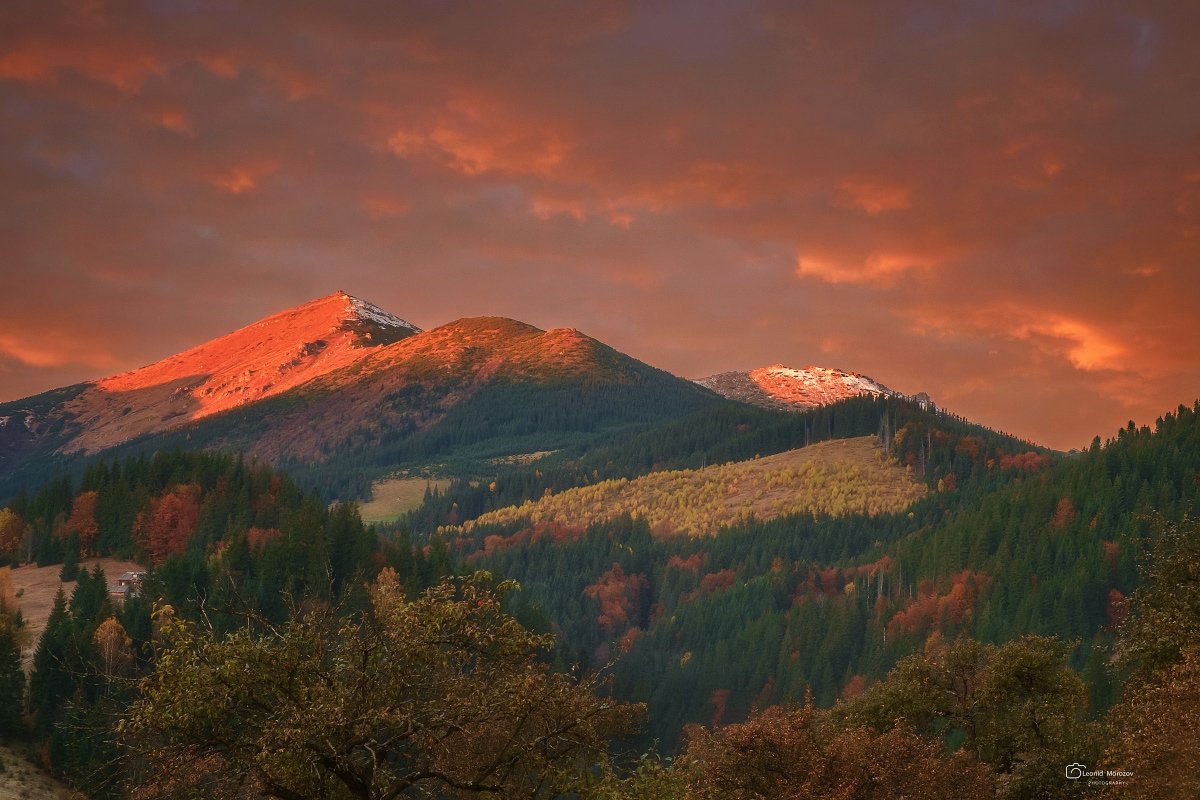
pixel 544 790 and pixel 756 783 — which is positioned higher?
pixel 544 790

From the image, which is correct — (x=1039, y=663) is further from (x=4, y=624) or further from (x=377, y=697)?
(x=4, y=624)

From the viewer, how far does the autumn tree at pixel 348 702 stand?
35.4 m

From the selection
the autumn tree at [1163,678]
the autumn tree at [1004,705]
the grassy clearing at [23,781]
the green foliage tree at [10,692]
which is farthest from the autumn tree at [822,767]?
the green foliage tree at [10,692]

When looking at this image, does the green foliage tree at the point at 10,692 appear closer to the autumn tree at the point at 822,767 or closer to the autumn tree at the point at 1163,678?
the autumn tree at the point at 822,767

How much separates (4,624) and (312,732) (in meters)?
142

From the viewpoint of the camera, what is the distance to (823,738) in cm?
7325

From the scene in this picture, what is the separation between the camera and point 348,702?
117ft

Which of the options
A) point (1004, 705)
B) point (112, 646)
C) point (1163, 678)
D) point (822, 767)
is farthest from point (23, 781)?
point (1163, 678)

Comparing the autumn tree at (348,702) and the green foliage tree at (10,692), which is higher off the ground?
the autumn tree at (348,702)

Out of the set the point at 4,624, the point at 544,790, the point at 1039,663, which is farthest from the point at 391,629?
the point at 4,624

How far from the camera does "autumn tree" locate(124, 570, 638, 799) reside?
35.4m

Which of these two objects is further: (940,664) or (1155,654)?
(940,664)

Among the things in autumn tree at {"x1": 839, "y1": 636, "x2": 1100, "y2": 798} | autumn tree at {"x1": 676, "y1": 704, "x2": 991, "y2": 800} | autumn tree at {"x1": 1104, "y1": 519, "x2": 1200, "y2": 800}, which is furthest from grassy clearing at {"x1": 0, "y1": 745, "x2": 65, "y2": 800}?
autumn tree at {"x1": 1104, "y1": 519, "x2": 1200, "y2": 800}

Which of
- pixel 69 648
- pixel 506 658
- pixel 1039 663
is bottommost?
pixel 69 648
